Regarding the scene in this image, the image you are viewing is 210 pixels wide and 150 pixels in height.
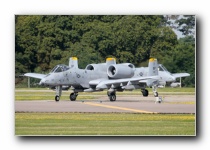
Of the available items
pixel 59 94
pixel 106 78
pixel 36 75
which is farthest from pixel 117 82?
pixel 36 75

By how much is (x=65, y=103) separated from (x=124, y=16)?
2.28 meters

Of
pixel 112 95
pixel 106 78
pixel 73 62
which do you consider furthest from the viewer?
pixel 106 78

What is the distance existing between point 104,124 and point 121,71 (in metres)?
1.50

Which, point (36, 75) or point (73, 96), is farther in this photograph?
point (73, 96)

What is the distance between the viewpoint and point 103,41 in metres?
31.3

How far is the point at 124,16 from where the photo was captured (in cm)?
3042

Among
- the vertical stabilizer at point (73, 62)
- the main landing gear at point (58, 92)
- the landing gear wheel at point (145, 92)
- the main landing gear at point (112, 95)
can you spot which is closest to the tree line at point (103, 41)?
the vertical stabilizer at point (73, 62)

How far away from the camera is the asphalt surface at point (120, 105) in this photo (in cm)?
3092

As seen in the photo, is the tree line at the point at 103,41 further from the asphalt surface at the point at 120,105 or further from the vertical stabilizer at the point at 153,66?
the asphalt surface at the point at 120,105

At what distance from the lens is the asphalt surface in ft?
101

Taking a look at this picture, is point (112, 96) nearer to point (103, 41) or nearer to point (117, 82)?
point (117, 82)

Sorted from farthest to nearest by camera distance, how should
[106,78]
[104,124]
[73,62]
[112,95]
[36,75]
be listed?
1. [106,78]
2. [112,95]
3. [73,62]
4. [36,75]
5. [104,124]

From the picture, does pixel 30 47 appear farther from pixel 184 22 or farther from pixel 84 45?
pixel 184 22
